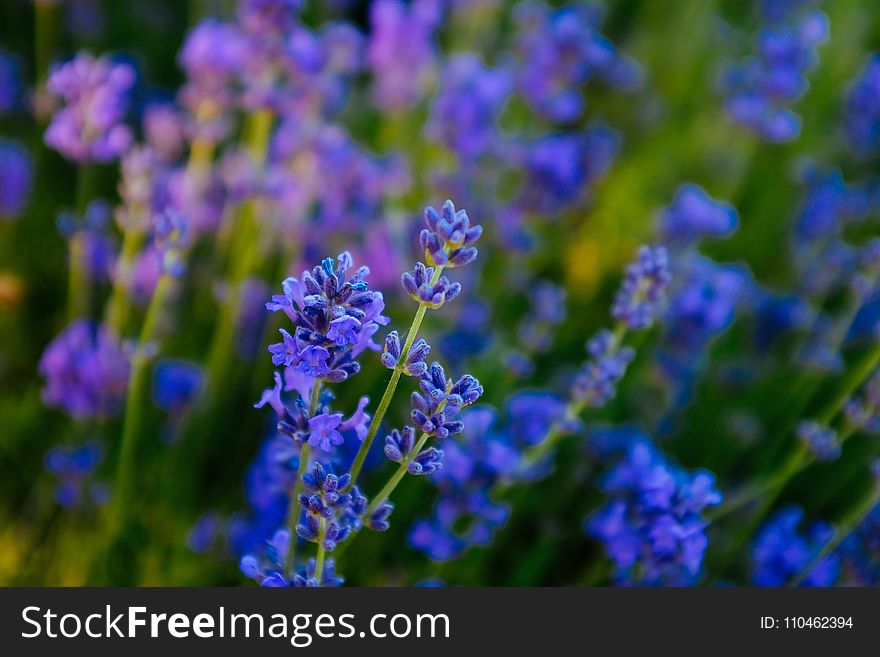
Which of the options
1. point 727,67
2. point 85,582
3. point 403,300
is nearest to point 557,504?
point 403,300

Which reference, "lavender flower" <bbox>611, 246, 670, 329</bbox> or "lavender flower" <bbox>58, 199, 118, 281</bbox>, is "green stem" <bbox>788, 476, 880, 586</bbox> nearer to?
"lavender flower" <bbox>611, 246, 670, 329</bbox>

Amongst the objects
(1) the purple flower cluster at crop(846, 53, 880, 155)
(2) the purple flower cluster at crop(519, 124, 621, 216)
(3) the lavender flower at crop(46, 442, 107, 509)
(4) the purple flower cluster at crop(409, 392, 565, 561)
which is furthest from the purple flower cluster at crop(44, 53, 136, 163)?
(1) the purple flower cluster at crop(846, 53, 880, 155)

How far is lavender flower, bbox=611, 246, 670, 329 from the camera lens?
155 cm

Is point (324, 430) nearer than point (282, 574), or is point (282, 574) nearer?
point (324, 430)

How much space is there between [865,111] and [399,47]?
5.60 ft

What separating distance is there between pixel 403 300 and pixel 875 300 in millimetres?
1486

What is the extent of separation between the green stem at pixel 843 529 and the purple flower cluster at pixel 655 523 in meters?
0.22

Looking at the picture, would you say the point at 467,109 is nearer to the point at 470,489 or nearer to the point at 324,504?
the point at 470,489

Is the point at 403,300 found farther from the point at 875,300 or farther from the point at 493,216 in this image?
the point at 875,300

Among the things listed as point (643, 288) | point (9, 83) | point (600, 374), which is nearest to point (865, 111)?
point (643, 288)

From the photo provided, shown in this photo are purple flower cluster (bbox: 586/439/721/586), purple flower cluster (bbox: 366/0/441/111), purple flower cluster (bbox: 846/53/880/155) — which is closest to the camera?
purple flower cluster (bbox: 586/439/721/586)

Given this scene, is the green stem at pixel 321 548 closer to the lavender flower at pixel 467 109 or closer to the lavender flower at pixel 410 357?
the lavender flower at pixel 410 357

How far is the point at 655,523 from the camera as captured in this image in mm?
1424

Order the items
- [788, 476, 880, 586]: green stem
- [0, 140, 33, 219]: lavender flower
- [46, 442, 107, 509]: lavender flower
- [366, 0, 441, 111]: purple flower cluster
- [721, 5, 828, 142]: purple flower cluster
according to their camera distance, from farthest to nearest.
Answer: [721, 5, 828, 142]: purple flower cluster, [366, 0, 441, 111]: purple flower cluster, [0, 140, 33, 219]: lavender flower, [46, 442, 107, 509]: lavender flower, [788, 476, 880, 586]: green stem
